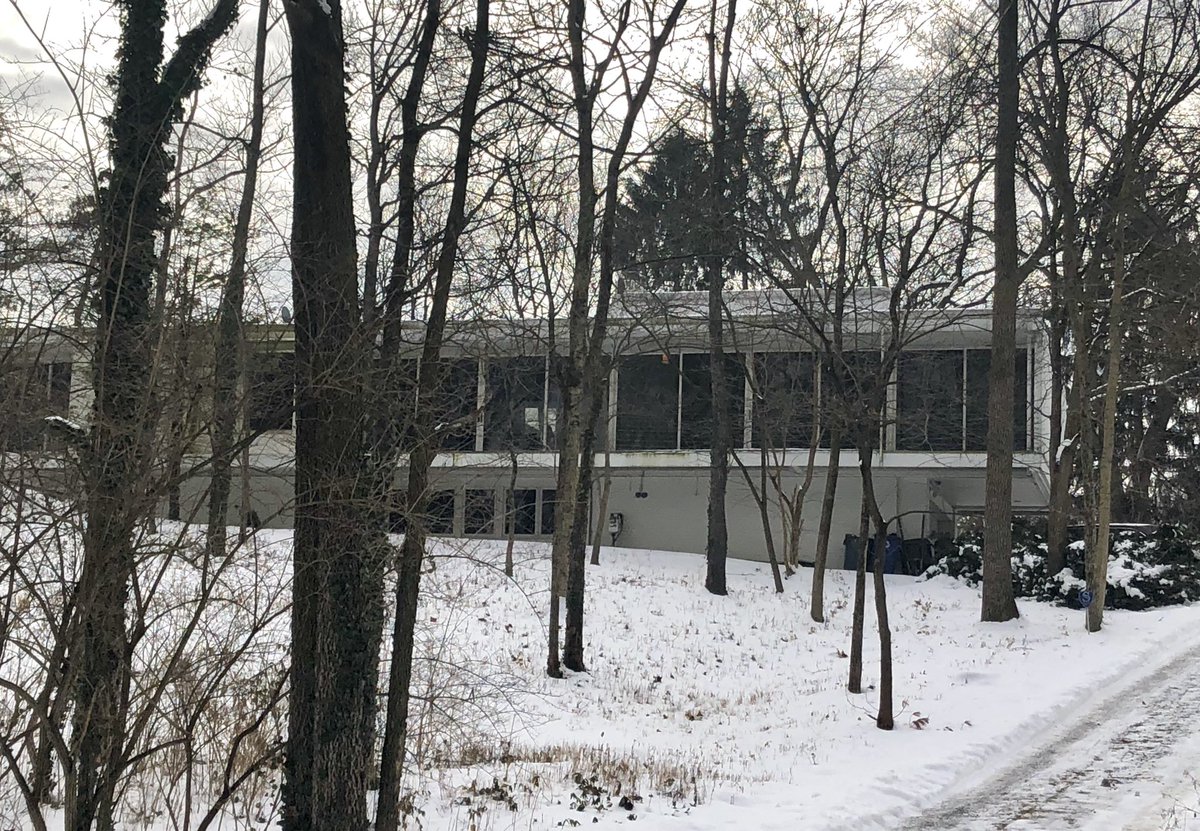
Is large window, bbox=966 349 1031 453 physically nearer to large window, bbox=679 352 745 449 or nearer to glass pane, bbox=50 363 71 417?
large window, bbox=679 352 745 449

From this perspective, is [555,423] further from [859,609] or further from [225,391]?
[225,391]

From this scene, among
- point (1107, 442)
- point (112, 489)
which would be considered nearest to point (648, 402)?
point (1107, 442)

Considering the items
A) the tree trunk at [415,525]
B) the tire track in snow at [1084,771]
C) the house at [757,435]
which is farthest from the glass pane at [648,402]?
the tree trunk at [415,525]

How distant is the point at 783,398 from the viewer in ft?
82.9

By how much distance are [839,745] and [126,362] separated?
25.7 feet

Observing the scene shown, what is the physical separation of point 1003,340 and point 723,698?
8.35 metres

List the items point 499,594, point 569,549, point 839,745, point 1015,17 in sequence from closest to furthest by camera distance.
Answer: point 839,745
point 569,549
point 1015,17
point 499,594

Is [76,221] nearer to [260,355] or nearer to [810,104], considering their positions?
[260,355]

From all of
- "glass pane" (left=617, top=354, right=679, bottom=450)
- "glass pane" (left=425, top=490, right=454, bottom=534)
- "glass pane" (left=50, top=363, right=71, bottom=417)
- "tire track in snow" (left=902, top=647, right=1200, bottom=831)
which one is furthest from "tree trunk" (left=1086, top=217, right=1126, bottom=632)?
"glass pane" (left=50, top=363, right=71, bottom=417)

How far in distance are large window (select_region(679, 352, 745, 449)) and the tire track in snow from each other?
1657 cm

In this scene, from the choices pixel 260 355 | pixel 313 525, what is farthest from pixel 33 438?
pixel 313 525

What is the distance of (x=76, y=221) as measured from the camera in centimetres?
637

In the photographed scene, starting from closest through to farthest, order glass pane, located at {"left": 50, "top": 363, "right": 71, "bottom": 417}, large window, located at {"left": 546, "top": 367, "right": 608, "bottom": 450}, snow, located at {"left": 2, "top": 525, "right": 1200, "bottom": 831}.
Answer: glass pane, located at {"left": 50, "top": 363, "right": 71, "bottom": 417} → snow, located at {"left": 2, "top": 525, "right": 1200, "bottom": 831} → large window, located at {"left": 546, "top": 367, "right": 608, "bottom": 450}

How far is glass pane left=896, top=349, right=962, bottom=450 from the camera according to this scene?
27.0 meters
